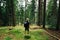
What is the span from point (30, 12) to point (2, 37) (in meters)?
45.2

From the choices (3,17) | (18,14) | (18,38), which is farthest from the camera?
(18,14)

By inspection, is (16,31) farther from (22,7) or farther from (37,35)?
(22,7)

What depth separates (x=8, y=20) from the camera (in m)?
39.1

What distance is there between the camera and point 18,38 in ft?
62.2

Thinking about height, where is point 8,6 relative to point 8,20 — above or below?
above

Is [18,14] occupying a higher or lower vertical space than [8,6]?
lower

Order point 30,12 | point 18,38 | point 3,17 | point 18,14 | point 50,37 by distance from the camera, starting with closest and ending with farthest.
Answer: point 18,38, point 50,37, point 3,17, point 18,14, point 30,12

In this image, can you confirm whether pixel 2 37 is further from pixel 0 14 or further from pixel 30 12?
pixel 30 12

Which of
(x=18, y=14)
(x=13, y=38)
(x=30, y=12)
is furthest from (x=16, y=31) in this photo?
(x=30, y=12)

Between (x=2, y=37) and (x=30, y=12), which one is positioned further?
(x=30, y=12)

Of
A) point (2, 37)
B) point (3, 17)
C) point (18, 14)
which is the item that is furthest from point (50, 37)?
point (18, 14)

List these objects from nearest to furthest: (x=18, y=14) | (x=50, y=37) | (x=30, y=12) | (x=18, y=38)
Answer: (x=18, y=38)
(x=50, y=37)
(x=18, y=14)
(x=30, y=12)

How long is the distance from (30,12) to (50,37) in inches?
1732

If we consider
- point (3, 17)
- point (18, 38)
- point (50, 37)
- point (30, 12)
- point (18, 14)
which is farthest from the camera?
point (30, 12)
